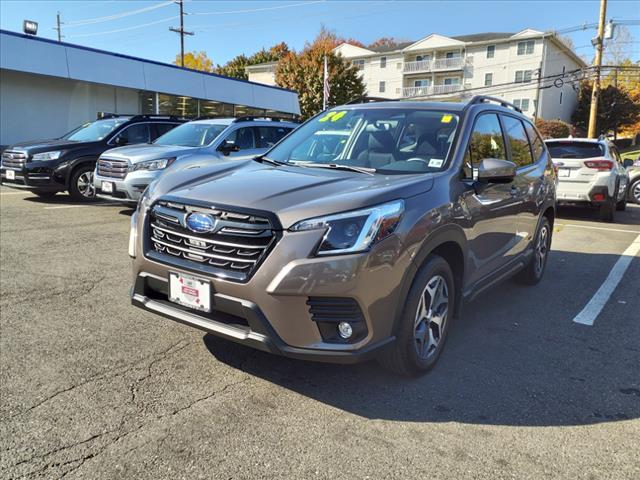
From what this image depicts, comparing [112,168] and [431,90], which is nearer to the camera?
[112,168]

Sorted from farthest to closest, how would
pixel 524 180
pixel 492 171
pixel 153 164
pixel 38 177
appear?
pixel 38 177
pixel 153 164
pixel 524 180
pixel 492 171

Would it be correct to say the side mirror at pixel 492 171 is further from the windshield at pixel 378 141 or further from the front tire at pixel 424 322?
the front tire at pixel 424 322

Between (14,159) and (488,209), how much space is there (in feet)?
31.0

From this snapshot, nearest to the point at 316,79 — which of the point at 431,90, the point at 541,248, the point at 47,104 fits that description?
the point at 431,90

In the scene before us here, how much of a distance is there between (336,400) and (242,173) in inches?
62.2

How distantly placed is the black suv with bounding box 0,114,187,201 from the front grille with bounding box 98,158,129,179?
4.85 feet

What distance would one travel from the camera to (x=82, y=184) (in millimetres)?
10273

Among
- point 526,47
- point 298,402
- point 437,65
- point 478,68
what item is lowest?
point 298,402

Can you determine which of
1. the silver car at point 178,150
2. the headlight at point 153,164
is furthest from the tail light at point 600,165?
the headlight at point 153,164

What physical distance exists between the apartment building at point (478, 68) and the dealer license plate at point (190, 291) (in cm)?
4642

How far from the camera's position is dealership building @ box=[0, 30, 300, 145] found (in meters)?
17.5

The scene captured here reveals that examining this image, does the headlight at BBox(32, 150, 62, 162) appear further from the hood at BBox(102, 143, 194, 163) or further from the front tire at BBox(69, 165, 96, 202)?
the hood at BBox(102, 143, 194, 163)

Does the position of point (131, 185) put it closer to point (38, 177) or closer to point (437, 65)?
point (38, 177)

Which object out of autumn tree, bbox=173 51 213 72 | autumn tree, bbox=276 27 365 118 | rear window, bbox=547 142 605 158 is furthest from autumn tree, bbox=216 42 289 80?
rear window, bbox=547 142 605 158
